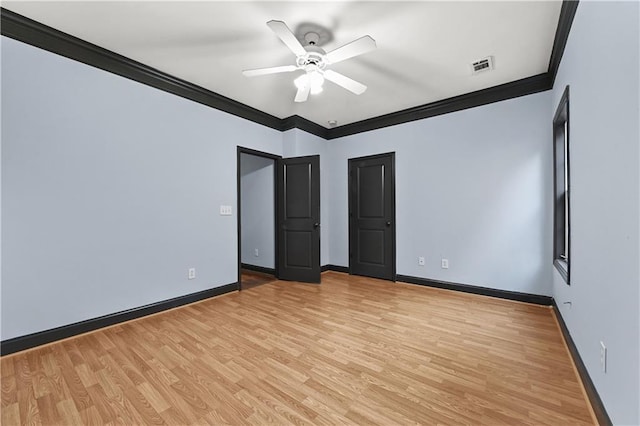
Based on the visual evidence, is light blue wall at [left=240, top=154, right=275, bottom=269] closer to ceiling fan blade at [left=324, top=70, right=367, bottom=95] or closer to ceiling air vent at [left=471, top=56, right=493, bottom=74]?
ceiling fan blade at [left=324, top=70, right=367, bottom=95]

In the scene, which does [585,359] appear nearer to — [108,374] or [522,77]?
[522,77]

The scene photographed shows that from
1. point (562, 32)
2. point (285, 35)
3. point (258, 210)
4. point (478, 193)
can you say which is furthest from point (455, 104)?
point (258, 210)

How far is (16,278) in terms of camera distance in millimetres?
2031

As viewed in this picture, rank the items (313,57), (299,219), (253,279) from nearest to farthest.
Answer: (313,57)
(299,219)
(253,279)

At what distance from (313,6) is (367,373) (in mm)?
2619

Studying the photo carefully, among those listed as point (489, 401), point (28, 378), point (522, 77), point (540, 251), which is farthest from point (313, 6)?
point (540, 251)

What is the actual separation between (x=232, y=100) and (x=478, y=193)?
3.48 meters

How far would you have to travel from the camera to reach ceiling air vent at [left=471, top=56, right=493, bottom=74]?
8.71 ft

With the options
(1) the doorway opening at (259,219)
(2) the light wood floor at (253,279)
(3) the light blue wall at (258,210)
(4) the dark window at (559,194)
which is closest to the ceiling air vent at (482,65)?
(4) the dark window at (559,194)

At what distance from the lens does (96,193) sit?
2445 mm

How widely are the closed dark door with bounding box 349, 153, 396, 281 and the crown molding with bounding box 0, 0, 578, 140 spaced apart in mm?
673

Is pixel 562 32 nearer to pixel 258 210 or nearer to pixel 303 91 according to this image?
pixel 303 91

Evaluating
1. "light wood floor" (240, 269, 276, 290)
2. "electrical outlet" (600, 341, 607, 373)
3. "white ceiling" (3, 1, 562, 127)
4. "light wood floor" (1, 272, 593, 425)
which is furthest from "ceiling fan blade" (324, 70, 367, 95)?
"light wood floor" (240, 269, 276, 290)

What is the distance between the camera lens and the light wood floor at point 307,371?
4.66ft
